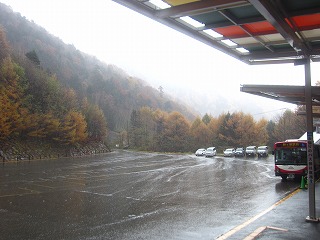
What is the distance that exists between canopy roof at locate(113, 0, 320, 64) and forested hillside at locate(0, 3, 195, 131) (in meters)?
133

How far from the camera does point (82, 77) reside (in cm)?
16950

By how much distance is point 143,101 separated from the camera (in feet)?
577

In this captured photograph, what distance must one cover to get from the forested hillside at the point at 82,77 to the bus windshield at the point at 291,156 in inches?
4850

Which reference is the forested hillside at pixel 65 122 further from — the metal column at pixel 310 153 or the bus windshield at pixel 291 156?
the metal column at pixel 310 153

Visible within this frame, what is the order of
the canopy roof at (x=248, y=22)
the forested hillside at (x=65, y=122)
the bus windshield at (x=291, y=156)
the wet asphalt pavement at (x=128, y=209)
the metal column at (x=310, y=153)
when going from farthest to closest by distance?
the forested hillside at (x=65, y=122) < the bus windshield at (x=291, y=156) < the metal column at (x=310, y=153) < the wet asphalt pavement at (x=128, y=209) < the canopy roof at (x=248, y=22)

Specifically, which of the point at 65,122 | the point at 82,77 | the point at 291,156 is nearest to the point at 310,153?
the point at 291,156

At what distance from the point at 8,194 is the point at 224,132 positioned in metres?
68.3

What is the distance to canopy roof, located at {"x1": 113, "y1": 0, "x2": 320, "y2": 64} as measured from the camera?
518 cm

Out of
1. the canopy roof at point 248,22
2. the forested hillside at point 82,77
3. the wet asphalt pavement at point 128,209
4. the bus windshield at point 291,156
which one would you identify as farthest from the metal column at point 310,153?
the forested hillside at point 82,77

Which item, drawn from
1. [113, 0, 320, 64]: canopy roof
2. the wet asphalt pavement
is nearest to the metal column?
[113, 0, 320, 64]: canopy roof

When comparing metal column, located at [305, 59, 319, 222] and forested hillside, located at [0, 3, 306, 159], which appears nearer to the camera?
metal column, located at [305, 59, 319, 222]

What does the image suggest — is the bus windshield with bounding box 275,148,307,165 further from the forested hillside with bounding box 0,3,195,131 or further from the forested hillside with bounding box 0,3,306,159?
the forested hillside with bounding box 0,3,195,131

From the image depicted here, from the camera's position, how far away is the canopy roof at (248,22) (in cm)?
518

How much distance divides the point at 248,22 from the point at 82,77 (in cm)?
17060
